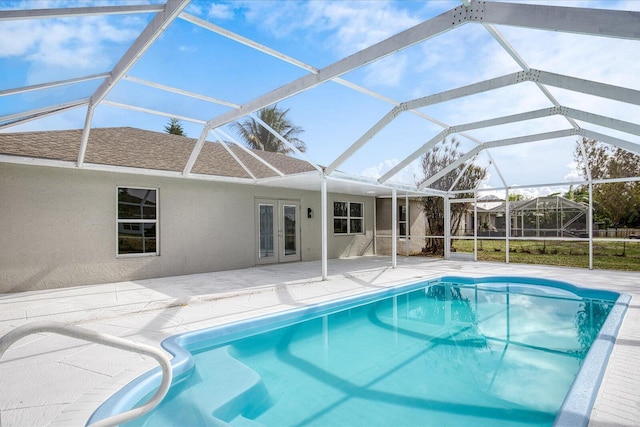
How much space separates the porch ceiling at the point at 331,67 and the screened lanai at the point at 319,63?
0.02m

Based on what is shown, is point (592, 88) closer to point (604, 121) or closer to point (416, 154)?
point (604, 121)

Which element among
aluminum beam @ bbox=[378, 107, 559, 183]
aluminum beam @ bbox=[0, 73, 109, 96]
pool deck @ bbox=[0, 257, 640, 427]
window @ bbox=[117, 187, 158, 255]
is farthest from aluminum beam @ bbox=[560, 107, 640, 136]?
window @ bbox=[117, 187, 158, 255]

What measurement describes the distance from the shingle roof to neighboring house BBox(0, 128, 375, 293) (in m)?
0.03

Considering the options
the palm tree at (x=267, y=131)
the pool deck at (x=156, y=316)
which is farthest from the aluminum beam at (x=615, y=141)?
the palm tree at (x=267, y=131)

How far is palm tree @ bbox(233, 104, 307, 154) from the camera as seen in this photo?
92.1 feet

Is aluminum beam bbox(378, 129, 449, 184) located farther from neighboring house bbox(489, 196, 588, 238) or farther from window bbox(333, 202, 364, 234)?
neighboring house bbox(489, 196, 588, 238)

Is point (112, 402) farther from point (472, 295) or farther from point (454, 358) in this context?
point (472, 295)

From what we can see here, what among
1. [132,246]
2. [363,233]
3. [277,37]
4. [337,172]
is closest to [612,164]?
[363,233]

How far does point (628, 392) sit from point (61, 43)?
6.86 meters

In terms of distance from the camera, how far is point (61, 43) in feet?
13.0

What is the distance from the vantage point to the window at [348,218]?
14.5m

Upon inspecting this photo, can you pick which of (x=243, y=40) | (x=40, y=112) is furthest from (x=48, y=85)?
(x=243, y=40)

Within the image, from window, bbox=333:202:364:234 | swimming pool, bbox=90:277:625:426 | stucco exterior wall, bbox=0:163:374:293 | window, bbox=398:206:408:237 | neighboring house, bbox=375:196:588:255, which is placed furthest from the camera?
window, bbox=398:206:408:237

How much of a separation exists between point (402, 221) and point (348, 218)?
314cm
